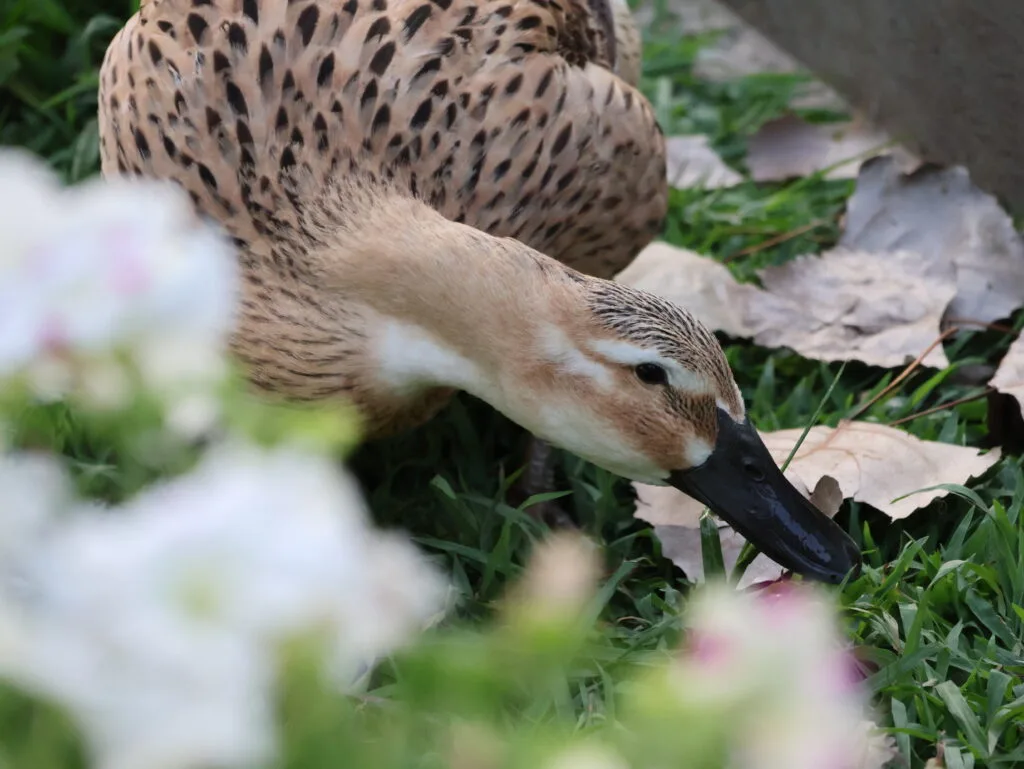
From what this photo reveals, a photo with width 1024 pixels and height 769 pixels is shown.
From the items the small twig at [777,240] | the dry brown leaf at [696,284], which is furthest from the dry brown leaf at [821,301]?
the small twig at [777,240]

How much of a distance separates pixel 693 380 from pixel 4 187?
3.50 ft

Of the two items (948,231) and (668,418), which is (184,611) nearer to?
(668,418)

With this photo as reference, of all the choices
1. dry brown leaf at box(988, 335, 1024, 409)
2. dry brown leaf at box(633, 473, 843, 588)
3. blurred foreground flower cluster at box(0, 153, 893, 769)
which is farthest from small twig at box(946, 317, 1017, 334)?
blurred foreground flower cluster at box(0, 153, 893, 769)

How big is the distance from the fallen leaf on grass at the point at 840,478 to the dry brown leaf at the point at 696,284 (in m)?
0.33

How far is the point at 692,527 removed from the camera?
1.88m

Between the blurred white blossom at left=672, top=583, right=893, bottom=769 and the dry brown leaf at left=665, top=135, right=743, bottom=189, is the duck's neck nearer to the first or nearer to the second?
the blurred white blossom at left=672, top=583, right=893, bottom=769

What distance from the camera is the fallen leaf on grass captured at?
1864 mm

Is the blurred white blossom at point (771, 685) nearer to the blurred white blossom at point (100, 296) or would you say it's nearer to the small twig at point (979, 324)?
the blurred white blossom at point (100, 296)

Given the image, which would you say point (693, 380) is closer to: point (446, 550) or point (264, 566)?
point (446, 550)

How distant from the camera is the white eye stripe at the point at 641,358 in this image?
154 cm

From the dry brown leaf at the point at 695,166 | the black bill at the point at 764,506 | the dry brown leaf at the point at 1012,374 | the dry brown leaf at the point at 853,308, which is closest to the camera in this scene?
the black bill at the point at 764,506

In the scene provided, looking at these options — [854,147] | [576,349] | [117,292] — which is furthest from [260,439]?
[854,147]

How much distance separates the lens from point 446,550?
1885mm

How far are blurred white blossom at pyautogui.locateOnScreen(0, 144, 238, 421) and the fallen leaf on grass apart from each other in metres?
1.31
